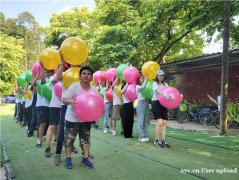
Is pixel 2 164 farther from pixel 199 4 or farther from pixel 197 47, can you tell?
pixel 197 47

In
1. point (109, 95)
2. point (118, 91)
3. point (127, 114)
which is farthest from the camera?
point (109, 95)

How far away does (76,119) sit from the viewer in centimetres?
509

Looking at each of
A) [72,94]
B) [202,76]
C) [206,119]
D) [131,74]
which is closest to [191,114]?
[206,119]

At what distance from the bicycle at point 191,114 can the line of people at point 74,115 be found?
3998mm

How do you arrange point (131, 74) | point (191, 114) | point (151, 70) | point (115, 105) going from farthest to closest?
point (191, 114), point (115, 105), point (131, 74), point (151, 70)

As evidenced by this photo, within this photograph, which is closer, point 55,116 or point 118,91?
point 55,116

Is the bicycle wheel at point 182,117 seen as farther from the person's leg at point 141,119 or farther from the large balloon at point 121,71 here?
the person's leg at point 141,119

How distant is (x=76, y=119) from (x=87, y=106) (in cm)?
49

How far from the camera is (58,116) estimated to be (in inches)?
247

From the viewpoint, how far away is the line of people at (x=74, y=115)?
5098 millimetres

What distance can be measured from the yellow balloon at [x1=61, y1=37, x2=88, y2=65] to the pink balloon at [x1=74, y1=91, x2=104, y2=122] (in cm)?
71

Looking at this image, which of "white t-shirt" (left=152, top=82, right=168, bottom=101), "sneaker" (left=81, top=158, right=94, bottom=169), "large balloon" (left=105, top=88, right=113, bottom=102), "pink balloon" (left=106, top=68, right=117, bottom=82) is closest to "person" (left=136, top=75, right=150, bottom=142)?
"white t-shirt" (left=152, top=82, right=168, bottom=101)

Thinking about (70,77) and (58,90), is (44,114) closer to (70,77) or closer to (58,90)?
(58,90)

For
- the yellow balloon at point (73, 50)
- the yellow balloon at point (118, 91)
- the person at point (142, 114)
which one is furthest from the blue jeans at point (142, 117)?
the yellow balloon at point (73, 50)
